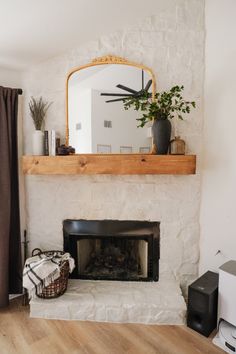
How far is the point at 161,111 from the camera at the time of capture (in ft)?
5.68

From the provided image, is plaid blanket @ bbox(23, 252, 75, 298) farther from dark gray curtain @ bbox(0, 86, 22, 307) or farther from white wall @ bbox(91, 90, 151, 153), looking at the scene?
white wall @ bbox(91, 90, 151, 153)

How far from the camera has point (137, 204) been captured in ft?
6.63

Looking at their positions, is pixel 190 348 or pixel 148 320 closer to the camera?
pixel 190 348

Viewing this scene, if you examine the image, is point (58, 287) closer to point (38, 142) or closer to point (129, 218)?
point (129, 218)

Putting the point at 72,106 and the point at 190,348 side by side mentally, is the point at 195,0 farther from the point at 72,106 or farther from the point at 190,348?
the point at 190,348

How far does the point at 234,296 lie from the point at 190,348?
1.49 ft

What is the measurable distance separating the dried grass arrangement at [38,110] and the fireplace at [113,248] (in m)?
0.92

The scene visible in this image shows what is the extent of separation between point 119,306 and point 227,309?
2.51 feet

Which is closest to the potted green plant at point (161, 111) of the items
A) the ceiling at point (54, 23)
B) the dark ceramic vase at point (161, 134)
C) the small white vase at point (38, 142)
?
the dark ceramic vase at point (161, 134)

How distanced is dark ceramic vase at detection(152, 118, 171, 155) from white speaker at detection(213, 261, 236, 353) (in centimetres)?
94

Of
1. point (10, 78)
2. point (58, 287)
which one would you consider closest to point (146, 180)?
point (58, 287)

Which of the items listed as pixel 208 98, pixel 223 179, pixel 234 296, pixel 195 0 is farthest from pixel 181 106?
pixel 234 296

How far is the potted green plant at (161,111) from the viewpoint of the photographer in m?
1.70

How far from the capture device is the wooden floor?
61.6 inches
